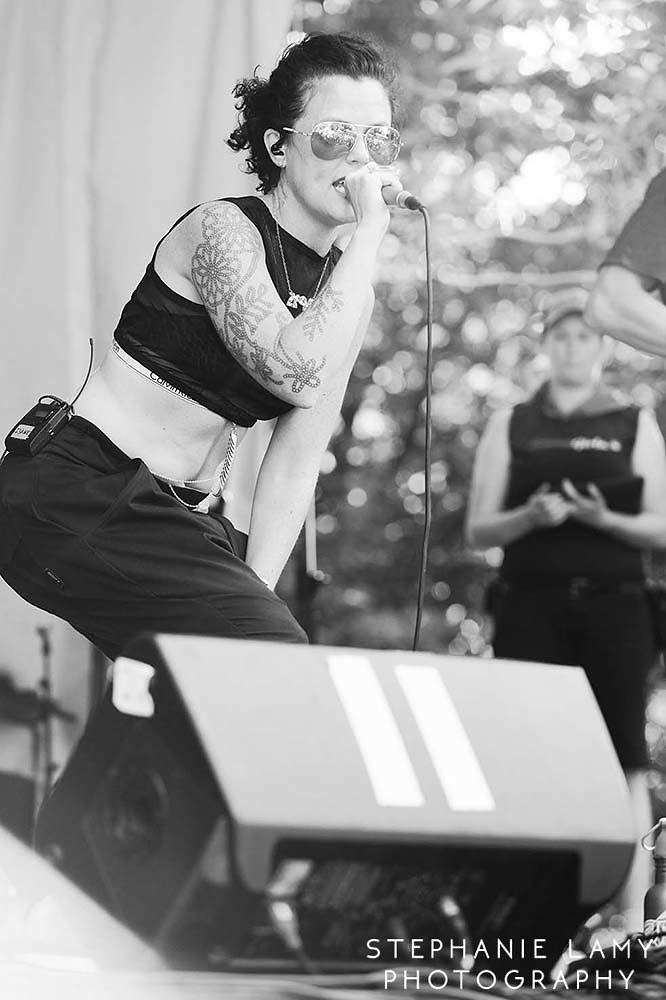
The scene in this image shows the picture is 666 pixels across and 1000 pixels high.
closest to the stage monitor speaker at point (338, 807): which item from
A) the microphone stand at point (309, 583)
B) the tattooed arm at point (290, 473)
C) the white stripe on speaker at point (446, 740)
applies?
the white stripe on speaker at point (446, 740)

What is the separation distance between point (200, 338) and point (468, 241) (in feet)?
19.6

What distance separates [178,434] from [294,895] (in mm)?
1186

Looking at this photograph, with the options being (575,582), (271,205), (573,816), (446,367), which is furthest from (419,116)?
(573,816)

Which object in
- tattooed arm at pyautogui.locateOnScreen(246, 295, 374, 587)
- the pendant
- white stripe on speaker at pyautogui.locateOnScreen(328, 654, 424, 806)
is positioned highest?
the pendant

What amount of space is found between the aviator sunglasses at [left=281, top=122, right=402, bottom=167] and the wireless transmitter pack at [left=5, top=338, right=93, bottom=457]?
640 mm

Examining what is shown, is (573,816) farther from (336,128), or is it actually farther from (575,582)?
(575,582)

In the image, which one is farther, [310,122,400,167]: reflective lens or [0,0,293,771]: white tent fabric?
[0,0,293,771]: white tent fabric

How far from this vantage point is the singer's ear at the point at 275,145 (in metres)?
2.75

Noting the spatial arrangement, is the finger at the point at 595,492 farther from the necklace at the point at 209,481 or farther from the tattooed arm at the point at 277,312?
the tattooed arm at the point at 277,312

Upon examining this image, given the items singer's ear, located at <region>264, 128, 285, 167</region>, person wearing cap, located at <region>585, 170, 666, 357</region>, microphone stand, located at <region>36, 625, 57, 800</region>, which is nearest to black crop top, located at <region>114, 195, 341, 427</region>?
singer's ear, located at <region>264, 128, 285, 167</region>

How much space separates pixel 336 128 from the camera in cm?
260

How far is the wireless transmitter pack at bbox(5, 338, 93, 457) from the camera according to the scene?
2.47 meters

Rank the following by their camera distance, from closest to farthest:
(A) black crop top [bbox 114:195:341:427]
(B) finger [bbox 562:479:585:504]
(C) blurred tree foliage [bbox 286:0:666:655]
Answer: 1. (A) black crop top [bbox 114:195:341:427]
2. (B) finger [bbox 562:479:585:504]
3. (C) blurred tree foliage [bbox 286:0:666:655]

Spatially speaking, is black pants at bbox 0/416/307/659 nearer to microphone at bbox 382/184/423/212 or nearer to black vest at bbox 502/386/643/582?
microphone at bbox 382/184/423/212
